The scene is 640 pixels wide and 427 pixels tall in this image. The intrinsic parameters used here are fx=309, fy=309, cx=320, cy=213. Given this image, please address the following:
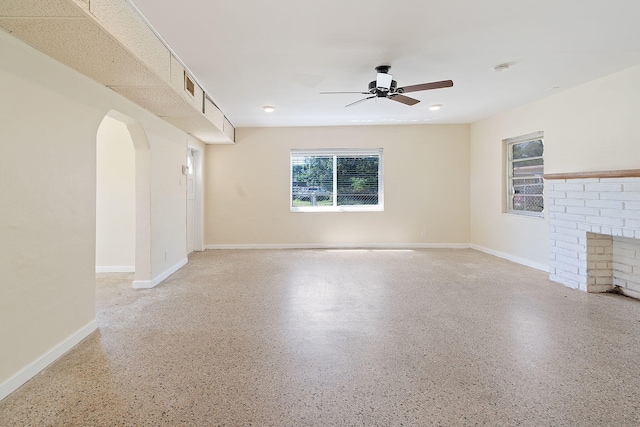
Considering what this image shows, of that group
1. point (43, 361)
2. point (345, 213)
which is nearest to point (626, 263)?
point (345, 213)

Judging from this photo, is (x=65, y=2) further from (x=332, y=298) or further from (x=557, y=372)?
(x=557, y=372)

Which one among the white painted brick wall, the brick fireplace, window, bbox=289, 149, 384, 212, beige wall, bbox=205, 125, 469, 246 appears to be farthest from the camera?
window, bbox=289, 149, 384, 212

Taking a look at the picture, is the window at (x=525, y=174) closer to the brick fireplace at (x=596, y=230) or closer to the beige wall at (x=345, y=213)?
the brick fireplace at (x=596, y=230)

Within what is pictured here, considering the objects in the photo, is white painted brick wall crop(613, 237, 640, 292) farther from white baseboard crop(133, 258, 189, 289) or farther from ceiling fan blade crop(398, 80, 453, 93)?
white baseboard crop(133, 258, 189, 289)

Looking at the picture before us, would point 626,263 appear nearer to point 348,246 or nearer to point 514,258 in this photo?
point 514,258

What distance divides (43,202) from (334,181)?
487 cm

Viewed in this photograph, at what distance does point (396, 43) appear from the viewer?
9.03 ft

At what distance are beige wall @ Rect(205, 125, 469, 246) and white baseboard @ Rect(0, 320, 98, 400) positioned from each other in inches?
154

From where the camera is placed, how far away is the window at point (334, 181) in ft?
20.9

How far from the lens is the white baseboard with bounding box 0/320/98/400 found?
1.74 metres

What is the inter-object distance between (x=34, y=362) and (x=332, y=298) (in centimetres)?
237

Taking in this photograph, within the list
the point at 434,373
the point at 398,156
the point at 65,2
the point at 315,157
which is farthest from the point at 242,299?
the point at 398,156

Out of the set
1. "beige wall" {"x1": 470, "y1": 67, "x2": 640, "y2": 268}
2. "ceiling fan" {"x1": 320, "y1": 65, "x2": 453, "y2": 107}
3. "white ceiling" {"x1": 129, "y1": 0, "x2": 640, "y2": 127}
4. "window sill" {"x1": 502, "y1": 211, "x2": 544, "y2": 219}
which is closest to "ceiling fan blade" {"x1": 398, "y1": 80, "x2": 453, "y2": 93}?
"ceiling fan" {"x1": 320, "y1": 65, "x2": 453, "y2": 107}

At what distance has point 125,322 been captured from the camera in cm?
269
